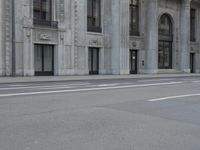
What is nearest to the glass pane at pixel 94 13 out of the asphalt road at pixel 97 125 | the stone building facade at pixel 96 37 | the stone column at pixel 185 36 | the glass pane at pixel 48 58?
the stone building facade at pixel 96 37

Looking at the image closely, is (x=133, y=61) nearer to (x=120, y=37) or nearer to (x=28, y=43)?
(x=120, y=37)

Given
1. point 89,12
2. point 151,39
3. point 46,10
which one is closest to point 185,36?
point 151,39

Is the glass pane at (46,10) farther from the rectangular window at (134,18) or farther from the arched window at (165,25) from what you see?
the arched window at (165,25)

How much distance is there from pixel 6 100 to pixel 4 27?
55.0ft

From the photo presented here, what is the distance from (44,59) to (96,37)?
6.06 m

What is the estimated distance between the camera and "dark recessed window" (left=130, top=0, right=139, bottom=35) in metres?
37.3

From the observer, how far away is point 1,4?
2606 cm

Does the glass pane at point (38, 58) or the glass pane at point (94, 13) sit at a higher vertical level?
the glass pane at point (94, 13)

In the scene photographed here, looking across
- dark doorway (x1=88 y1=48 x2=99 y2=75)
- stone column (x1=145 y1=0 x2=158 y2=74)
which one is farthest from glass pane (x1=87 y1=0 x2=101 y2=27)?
stone column (x1=145 y1=0 x2=158 y2=74)

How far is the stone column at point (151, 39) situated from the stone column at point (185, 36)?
622cm

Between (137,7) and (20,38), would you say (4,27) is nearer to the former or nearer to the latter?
(20,38)

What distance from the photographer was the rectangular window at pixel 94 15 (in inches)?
1287

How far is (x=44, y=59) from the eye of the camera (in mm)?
29141

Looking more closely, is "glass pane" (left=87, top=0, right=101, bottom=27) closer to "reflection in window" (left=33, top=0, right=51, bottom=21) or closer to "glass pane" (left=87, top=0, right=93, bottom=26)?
"glass pane" (left=87, top=0, right=93, bottom=26)
